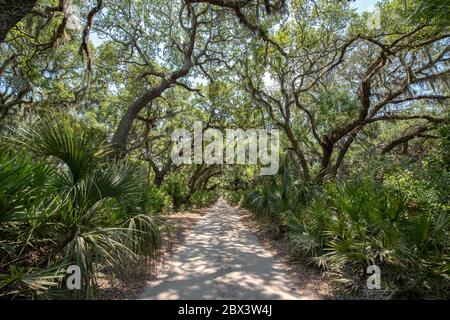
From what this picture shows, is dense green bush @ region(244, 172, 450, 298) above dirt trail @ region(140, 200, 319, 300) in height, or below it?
above

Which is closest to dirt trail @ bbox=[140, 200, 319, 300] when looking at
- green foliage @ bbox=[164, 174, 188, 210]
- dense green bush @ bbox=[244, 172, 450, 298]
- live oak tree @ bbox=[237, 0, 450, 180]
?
dense green bush @ bbox=[244, 172, 450, 298]

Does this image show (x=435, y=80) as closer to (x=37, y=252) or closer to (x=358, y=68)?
(x=358, y=68)

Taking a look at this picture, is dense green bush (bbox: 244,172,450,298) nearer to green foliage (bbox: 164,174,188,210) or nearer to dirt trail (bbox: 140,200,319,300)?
dirt trail (bbox: 140,200,319,300)

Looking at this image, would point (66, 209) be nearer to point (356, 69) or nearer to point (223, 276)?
point (223, 276)

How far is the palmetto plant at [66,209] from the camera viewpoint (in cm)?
273

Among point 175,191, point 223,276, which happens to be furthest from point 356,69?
point 175,191

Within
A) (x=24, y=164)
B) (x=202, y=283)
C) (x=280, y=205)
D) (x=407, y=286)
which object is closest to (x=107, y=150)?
(x=24, y=164)

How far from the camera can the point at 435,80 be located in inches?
394

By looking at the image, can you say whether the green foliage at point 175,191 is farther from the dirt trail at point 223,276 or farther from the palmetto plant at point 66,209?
the palmetto plant at point 66,209

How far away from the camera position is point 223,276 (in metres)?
5.03

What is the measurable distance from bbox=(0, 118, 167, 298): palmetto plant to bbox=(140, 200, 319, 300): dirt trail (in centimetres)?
76

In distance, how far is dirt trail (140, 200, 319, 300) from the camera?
13.8ft

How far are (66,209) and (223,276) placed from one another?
2915 mm

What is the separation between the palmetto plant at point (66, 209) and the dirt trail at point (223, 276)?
76 cm
